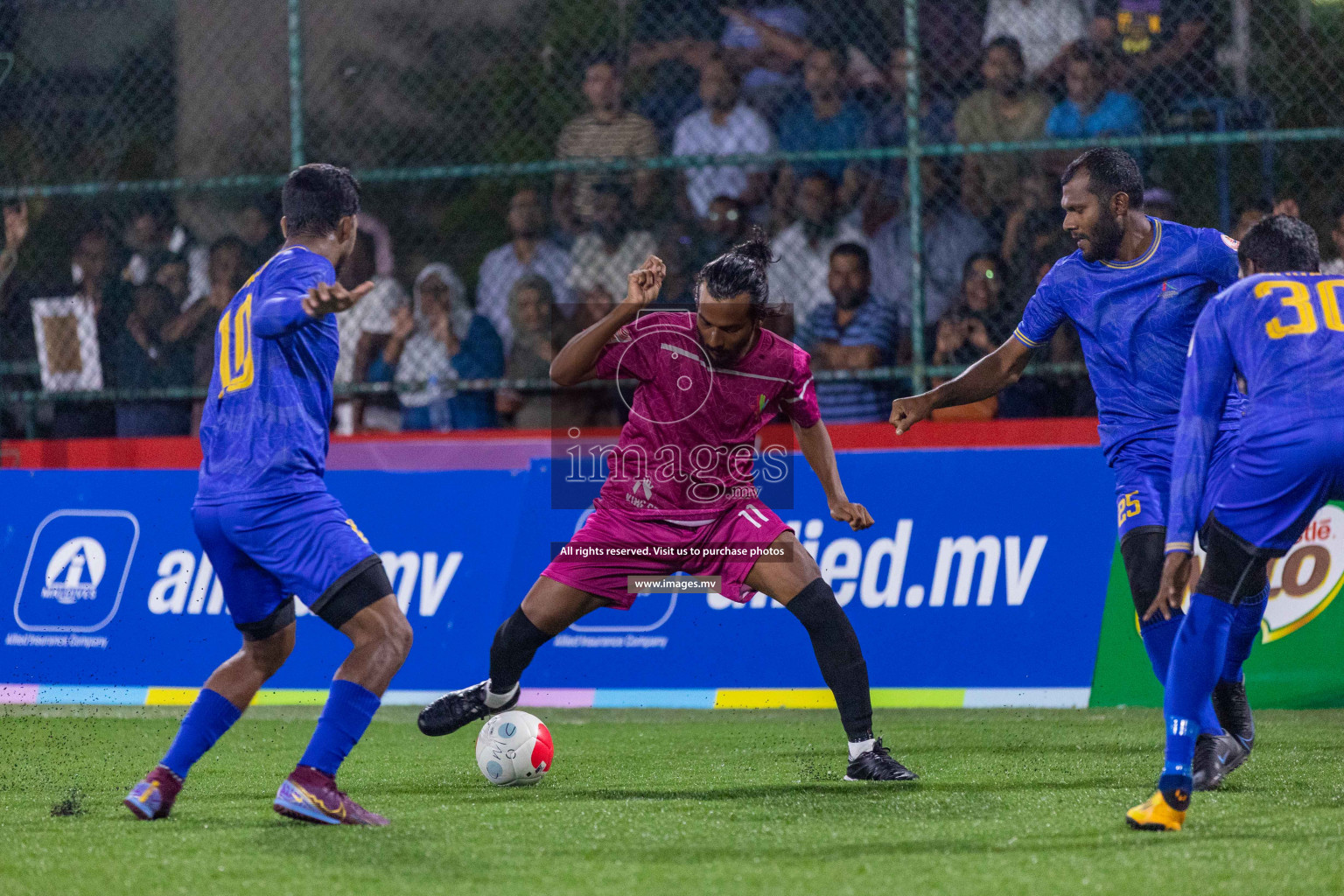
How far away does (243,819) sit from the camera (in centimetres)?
543

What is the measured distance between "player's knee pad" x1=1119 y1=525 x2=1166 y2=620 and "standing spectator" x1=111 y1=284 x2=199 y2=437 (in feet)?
23.4

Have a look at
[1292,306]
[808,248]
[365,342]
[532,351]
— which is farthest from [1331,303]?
[365,342]

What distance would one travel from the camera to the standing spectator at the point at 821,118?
10734mm

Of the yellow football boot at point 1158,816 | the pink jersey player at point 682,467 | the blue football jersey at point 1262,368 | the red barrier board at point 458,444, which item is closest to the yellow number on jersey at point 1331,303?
A: the blue football jersey at point 1262,368

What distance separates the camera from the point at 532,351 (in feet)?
34.4

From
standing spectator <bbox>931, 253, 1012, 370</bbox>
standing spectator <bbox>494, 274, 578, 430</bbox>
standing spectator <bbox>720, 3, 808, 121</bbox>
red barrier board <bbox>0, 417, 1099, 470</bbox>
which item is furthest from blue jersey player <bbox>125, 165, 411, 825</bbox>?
standing spectator <bbox>720, 3, 808, 121</bbox>

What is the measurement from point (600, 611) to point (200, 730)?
3.53 m

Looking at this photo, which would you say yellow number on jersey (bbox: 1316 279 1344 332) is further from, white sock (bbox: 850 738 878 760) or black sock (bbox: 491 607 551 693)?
black sock (bbox: 491 607 551 693)

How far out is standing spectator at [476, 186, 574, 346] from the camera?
1082 centimetres

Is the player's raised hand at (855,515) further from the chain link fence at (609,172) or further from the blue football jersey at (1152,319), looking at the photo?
the chain link fence at (609,172)

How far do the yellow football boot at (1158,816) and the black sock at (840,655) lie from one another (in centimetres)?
136

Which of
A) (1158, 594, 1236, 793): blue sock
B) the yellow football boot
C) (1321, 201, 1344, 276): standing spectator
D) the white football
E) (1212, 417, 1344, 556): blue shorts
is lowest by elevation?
the white football

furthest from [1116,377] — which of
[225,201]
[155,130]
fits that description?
[155,130]

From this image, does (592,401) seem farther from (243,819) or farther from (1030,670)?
(243,819)
